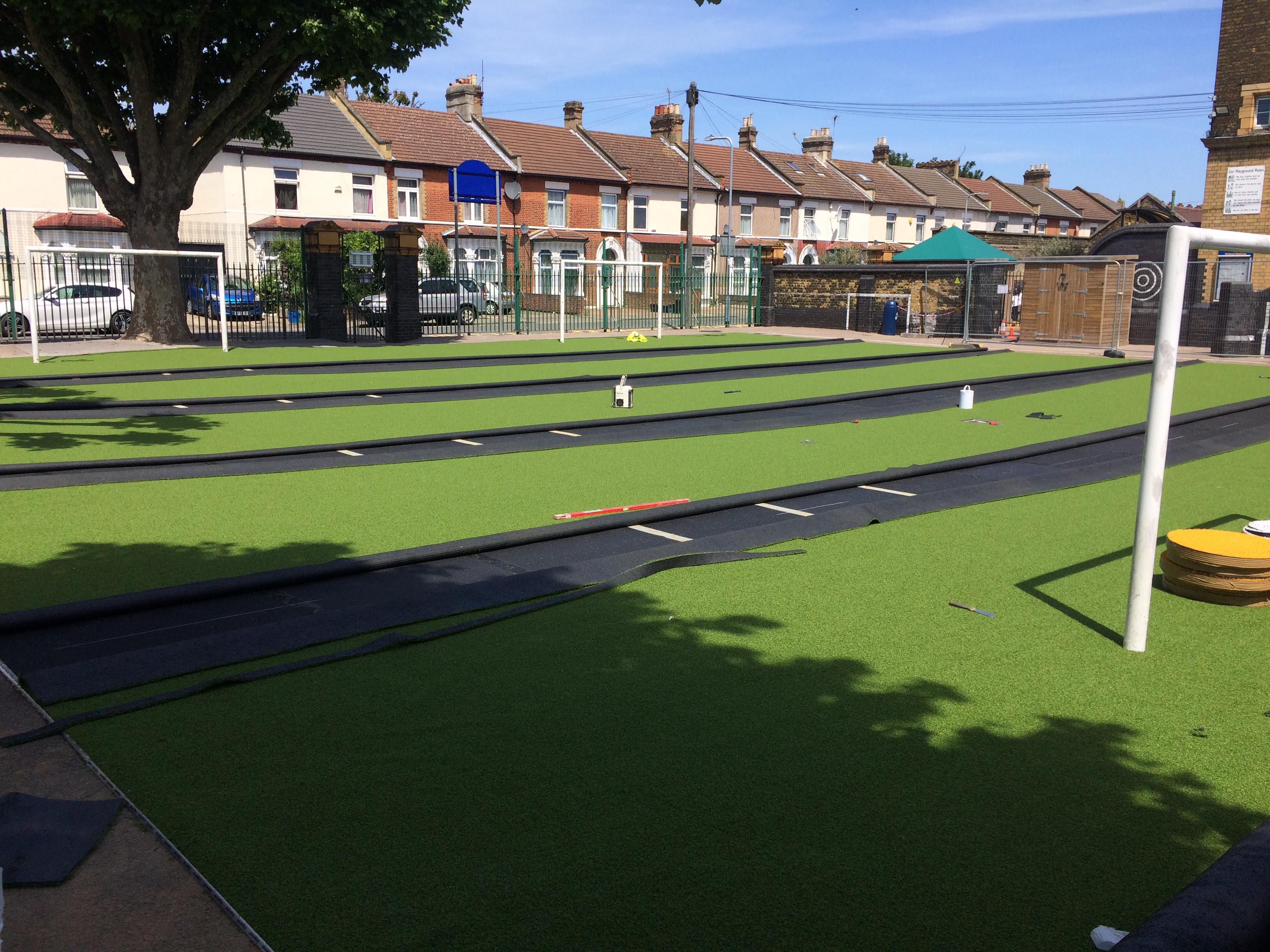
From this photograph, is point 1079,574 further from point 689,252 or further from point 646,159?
point 646,159

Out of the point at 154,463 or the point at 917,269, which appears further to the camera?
the point at 917,269

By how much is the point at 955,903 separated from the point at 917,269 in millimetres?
28108

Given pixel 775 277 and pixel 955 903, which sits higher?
pixel 775 277

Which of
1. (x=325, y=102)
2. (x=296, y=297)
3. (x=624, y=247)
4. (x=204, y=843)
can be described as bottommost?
(x=204, y=843)

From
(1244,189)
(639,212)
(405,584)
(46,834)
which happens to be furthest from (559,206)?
(46,834)

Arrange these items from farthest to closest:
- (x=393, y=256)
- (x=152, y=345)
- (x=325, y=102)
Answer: (x=325, y=102)
(x=393, y=256)
(x=152, y=345)

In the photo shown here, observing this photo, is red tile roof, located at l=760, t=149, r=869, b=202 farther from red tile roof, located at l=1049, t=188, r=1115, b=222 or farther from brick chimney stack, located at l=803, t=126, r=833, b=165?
red tile roof, located at l=1049, t=188, r=1115, b=222

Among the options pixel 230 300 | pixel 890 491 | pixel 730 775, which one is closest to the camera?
pixel 730 775

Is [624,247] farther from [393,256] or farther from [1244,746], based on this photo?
[1244,746]

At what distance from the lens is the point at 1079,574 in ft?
18.6

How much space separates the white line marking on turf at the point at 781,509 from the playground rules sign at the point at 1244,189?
3505cm

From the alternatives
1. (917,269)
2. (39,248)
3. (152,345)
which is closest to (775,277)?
(917,269)

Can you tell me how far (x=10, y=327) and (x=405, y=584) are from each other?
70.4ft

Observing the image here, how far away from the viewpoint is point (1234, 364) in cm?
2133
